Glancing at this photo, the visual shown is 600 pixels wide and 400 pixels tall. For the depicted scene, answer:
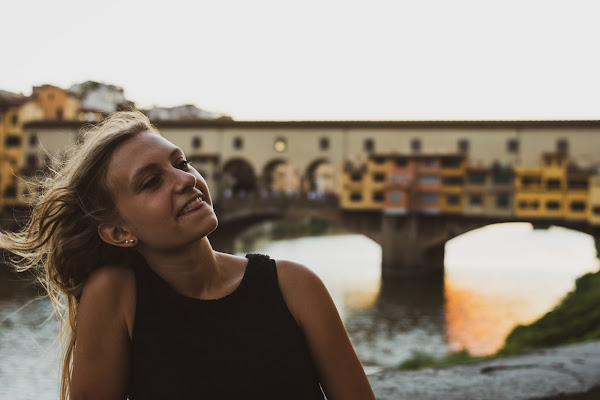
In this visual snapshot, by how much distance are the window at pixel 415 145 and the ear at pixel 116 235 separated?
19.7 metres

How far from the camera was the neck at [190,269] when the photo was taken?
0.81 meters

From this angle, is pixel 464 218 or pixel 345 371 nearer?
pixel 345 371

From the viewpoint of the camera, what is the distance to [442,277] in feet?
58.6

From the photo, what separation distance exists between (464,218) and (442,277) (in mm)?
2334

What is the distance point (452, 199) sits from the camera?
1945 centimetres

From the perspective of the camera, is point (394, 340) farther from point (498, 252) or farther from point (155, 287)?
point (498, 252)

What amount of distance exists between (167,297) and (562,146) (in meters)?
19.6

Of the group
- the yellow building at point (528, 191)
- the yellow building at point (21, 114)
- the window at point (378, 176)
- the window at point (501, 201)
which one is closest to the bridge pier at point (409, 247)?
the window at point (378, 176)

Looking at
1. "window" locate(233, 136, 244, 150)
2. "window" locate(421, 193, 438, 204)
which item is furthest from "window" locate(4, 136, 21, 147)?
"window" locate(421, 193, 438, 204)

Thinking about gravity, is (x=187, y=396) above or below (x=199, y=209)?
below

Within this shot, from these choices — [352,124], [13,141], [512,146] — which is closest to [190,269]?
[512,146]

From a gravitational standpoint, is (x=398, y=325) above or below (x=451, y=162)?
below

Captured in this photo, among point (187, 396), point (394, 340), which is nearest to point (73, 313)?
point (187, 396)

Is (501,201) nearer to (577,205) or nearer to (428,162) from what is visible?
(577,205)
